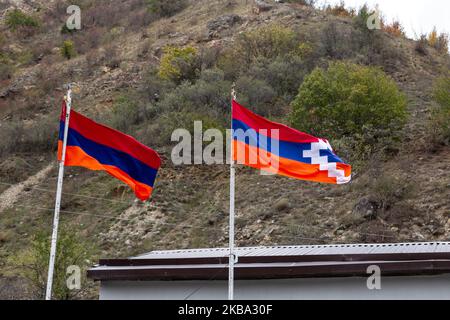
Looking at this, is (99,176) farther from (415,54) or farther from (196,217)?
(415,54)

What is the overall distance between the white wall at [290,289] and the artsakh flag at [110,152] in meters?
1.78

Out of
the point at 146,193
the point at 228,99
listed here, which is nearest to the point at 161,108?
the point at 228,99

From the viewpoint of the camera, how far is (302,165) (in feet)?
32.3

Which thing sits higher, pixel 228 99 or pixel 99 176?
pixel 228 99

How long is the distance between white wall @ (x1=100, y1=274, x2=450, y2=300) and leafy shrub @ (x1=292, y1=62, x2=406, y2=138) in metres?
13.0

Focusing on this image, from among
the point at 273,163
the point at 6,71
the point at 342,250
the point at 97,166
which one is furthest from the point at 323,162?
the point at 6,71

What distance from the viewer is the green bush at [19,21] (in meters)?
48.1

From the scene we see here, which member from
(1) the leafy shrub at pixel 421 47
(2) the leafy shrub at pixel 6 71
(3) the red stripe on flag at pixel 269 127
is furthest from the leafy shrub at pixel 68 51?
(3) the red stripe on flag at pixel 269 127

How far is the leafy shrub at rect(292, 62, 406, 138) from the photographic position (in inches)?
894

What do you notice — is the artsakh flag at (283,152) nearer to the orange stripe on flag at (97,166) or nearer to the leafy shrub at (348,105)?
the orange stripe on flag at (97,166)

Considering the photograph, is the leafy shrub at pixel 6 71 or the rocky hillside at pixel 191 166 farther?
the leafy shrub at pixel 6 71

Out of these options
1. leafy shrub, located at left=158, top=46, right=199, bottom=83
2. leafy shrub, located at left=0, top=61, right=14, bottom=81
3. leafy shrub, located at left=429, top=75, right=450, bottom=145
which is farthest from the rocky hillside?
leafy shrub, located at left=158, top=46, right=199, bottom=83

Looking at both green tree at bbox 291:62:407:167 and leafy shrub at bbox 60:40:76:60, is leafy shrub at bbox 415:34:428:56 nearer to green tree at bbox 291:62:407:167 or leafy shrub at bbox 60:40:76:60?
green tree at bbox 291:62:407:167
